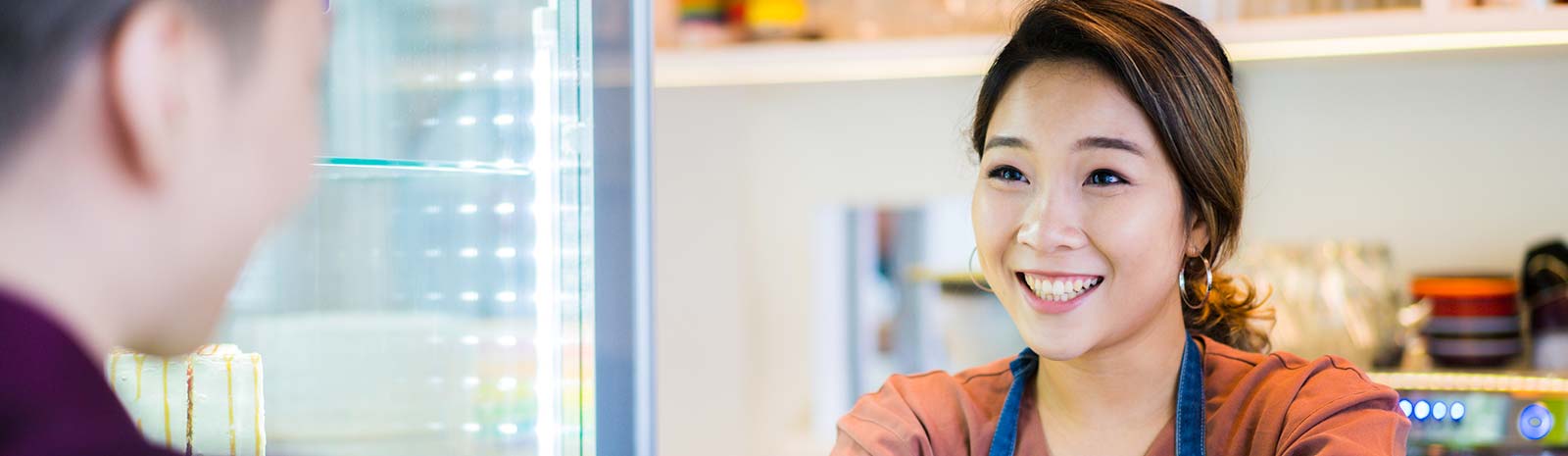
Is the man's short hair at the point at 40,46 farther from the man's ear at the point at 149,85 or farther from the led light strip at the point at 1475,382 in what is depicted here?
the led light strip at the point at 1475,382

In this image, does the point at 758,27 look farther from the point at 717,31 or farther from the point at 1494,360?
the point at 1494,360

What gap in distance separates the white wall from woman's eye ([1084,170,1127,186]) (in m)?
0.89

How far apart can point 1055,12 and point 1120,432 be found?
380mm

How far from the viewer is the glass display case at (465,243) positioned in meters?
0.86

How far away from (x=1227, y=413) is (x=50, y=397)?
95 cm

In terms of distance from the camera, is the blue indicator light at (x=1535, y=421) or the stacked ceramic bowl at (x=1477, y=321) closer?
the blue indicator light at (x=1535, y=421)

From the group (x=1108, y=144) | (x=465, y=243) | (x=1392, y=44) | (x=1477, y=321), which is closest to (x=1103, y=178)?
(x=1108, y=144)

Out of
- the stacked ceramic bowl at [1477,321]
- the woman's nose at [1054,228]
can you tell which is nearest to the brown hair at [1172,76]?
the woman's nose at [1054,228]

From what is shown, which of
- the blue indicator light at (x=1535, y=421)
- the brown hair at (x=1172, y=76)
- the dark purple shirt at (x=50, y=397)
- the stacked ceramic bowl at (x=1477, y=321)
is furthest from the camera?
the stacked ceramic bowl at (x=1477, y=321)

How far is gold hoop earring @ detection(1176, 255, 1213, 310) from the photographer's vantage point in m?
1.19

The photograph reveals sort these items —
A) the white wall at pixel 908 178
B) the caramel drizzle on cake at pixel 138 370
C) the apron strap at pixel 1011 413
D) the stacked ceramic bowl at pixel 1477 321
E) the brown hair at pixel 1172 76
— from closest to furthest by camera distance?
1. the caramel drizzle on cake at pixel 138 370
2. the brown hair at pixel 1172 76
3. the apron strap at pixel 1011 413
4. the stacked ceramic bowl at pixel 1477 321
5. the white wall at pixel 908 178

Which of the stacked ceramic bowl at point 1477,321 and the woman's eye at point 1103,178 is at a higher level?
the woman's eye at point 1103,178

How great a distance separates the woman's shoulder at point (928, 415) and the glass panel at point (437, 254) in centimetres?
35

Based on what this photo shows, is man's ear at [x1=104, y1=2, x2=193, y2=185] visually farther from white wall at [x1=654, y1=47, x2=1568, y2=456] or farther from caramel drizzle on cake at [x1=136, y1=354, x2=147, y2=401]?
white wall at [x1=654, y1=47, x2=1568, y2=456]
